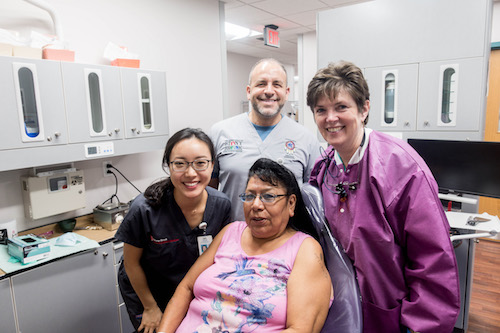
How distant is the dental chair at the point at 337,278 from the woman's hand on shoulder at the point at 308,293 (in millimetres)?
37

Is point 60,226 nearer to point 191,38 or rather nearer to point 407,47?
point 191,38

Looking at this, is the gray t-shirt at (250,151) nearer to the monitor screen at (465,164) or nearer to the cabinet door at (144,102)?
the cabinet door at (144,102)

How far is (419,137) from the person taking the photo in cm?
285

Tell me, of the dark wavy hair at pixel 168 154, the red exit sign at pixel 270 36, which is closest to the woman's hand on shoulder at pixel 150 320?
the dark wavy hair at pixel 168 154

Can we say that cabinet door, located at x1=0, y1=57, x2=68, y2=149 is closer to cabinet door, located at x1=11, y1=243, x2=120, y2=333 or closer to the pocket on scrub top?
cabinet door, located at x1=11, y1=243, x2=120, y2=333

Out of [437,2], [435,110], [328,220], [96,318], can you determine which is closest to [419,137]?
[435,110]

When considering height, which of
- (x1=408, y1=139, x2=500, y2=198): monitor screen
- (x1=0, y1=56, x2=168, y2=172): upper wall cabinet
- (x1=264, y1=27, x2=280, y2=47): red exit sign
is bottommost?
(x1=408, y1=139, x2=500, y2=198): monitor screen

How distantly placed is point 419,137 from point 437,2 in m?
1.06

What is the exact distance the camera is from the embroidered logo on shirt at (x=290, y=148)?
6.20ft

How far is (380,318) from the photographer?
125 centimetres

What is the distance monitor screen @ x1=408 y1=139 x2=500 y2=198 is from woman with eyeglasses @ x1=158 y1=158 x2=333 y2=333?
1.56m

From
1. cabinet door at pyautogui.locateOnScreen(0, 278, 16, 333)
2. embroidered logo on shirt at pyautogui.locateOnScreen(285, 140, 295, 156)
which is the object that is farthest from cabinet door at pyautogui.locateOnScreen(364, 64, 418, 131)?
cabinet door at pyautogui.locateOnScreen(0, 278, 16, 333)

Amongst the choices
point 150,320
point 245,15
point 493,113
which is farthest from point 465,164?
point 245,15

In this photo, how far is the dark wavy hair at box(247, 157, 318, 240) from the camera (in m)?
1.43
